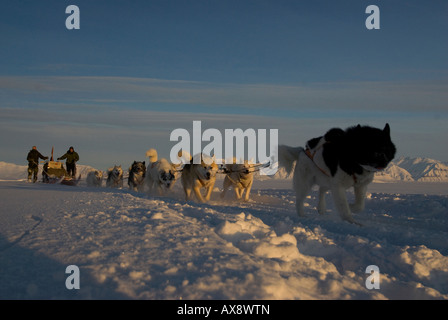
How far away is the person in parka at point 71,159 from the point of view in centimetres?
1772

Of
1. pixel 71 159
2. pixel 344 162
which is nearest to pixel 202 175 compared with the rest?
pixel 344 162

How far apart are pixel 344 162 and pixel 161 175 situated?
21.0 ft

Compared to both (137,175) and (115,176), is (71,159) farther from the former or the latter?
(137,175)

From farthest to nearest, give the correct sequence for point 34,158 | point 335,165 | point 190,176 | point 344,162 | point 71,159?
point 34,158 → point 71,159 → point 190,176 → point 335,165 → point 344,162

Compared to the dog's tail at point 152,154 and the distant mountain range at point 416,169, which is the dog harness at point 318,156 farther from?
the distant mountain range at point 416,169

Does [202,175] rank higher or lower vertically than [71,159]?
lower

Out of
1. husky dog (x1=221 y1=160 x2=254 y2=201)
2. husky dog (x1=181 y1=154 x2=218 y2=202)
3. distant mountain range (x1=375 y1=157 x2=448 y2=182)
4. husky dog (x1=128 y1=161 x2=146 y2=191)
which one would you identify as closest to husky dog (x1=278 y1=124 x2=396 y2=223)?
husky dog (x1=181 y1=154 x2=218 y2=202)

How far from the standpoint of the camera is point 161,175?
36.8 feet

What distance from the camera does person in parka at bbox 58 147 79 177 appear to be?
17719 mm

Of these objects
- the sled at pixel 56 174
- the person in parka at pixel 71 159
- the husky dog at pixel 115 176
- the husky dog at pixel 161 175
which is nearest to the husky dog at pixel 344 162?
the husky dog at pixel 161 175

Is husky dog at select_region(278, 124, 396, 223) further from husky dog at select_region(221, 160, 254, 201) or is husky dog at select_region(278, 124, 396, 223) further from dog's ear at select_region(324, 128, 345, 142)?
husky dog at select_region(221, 160, 254, 201)
